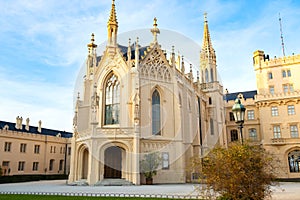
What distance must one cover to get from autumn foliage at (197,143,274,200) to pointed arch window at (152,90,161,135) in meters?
18.9

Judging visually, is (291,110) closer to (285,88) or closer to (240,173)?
(285,88)

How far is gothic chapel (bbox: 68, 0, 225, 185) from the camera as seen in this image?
26156 mm

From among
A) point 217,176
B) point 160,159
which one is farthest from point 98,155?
point 217,176

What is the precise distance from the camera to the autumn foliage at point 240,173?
31.1ft

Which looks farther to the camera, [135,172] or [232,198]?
[135,172]

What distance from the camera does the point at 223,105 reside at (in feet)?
158

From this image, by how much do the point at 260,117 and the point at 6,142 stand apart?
132 feet

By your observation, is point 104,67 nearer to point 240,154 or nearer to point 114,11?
point 114,11

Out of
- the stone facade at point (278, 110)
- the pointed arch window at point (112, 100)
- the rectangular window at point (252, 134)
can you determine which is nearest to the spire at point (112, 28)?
the pointed arch window at point (112, 100)

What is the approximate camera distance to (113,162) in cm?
2806

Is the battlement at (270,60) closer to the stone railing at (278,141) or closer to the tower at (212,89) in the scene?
the tower at (212,89)

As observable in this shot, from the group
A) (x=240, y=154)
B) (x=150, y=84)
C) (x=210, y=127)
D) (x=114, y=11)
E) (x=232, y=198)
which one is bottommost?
(x=232, y=198)

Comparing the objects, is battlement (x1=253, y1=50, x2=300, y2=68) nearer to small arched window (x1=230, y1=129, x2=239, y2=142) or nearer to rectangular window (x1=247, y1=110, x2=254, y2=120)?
rectangular window (x1=247, y1=110, x2=254, y2=120)

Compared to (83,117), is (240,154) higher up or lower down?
lower down
